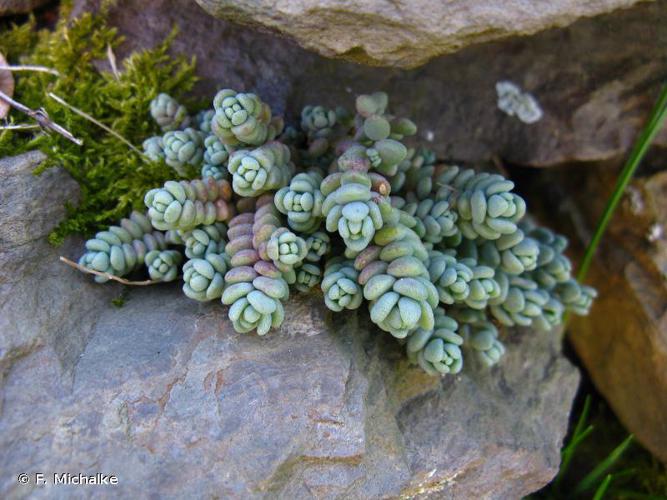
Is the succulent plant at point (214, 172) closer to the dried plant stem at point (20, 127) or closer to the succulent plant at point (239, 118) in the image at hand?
the succulent plant at point (239, 118)

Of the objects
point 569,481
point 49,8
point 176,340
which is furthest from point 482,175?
point 49,8

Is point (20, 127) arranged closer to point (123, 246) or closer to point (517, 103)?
point (123, 246)

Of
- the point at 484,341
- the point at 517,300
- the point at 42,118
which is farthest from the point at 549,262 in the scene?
the point at 42,118

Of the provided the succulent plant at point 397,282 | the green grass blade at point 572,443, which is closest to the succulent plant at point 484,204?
the succulent plant at point 397,282

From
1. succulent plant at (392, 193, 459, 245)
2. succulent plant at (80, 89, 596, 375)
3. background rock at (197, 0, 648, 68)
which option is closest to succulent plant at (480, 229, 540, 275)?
succulent plant at (80, 89, 596, 375)

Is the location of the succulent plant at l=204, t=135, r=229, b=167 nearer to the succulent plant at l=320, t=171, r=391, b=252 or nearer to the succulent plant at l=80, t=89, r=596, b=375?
the succulent plant at l=80, t=89, r=596, b=375

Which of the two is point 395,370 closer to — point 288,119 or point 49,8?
point 288,119

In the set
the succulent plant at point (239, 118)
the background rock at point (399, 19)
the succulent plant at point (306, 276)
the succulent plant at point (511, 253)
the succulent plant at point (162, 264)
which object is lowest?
the succulent plant at point (162, 264)
